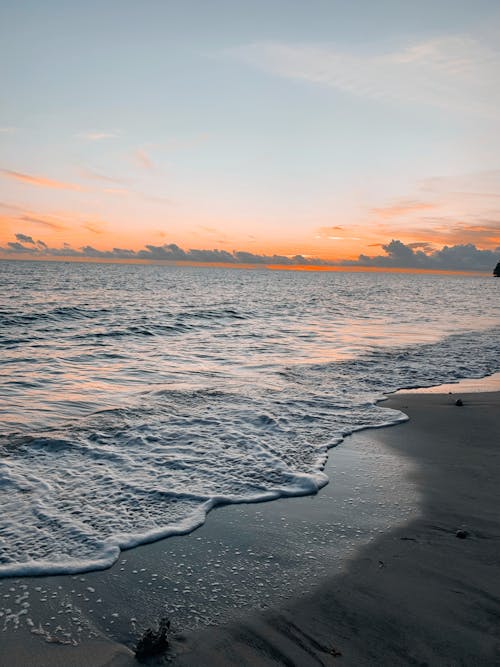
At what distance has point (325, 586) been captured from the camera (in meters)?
3.87

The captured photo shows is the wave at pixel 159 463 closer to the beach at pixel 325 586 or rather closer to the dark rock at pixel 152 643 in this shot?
the beach at pixel 325 586

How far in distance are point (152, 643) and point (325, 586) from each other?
4.75ft

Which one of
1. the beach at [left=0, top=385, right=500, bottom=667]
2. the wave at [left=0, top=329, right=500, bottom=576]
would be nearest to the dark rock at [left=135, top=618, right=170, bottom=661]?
the beach at [left=0, top=385, right=500, bottom=667]

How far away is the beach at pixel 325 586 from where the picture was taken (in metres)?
3.15

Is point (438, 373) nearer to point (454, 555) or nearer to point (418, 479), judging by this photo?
point (418, 479)

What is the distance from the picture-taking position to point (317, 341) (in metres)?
20.7

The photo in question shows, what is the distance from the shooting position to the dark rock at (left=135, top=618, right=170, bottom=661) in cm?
307

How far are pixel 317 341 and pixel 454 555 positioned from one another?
54.1ft

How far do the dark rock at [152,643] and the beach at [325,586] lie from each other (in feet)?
0.19

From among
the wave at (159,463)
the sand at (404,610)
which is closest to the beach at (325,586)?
the sand at (404,610)

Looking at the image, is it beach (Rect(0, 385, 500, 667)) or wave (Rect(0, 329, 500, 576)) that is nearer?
beach (Rect(0, 385, 500, 667))

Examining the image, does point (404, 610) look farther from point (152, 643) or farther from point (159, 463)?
point (159, 463)

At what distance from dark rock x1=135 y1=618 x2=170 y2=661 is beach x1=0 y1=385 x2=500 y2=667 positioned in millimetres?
59

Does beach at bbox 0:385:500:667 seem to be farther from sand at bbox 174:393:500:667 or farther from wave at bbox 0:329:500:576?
wave at bbox 0:329:500:576
